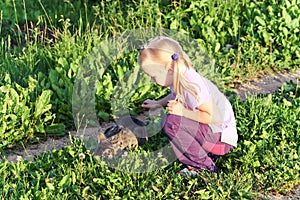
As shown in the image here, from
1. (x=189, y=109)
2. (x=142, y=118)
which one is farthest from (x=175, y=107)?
(x=142, y=118)

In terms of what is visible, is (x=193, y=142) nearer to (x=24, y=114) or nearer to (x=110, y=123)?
(x=110, y=123)

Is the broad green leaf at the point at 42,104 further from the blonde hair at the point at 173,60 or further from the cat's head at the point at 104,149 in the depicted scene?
the blonde hair at the point at 173,60

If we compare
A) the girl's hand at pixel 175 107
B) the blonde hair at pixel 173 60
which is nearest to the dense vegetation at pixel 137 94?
the girl's hand at pixel 175 107

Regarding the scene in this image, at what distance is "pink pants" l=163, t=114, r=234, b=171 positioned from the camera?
4121 mm

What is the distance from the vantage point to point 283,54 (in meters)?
5.95

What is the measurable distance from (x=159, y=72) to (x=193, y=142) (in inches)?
23.6

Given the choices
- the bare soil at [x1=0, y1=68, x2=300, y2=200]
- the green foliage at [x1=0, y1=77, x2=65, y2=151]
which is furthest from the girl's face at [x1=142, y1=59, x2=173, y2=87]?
the green foliage at [x1=0, y1=77, x2=65, y2=151]

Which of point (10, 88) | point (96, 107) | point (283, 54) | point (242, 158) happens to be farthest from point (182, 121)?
point (283, 54)

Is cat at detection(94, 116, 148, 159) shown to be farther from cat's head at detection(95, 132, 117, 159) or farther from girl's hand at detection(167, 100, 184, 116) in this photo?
girl's hand at detection(167, 100, 184, 116)

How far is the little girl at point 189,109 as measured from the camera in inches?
153

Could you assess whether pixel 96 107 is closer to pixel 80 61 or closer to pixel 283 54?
pixel 80 61

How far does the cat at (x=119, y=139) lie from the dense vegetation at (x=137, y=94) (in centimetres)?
9

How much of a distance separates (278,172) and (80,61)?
Answer: 2.10 metres

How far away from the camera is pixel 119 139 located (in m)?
4.36
